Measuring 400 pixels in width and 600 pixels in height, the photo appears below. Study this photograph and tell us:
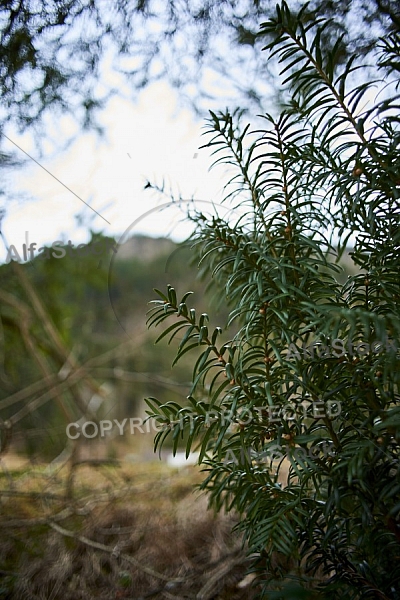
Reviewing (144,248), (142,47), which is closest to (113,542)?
(144,248)

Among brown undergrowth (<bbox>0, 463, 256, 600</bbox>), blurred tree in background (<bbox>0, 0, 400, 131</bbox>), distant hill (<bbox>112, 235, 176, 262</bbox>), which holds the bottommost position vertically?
brown undergrowth (<bbox>0, 463, 256, 600</bbox>)

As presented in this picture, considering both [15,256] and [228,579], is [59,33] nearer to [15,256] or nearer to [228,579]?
[15,256]

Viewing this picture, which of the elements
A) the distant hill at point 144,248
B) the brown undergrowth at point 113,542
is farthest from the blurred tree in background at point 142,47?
the brown undergrowth at point 113,542

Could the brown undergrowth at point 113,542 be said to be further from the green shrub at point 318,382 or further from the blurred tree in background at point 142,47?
the blurred tree in background at point 142,47

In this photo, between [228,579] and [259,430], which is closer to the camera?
[259,430]

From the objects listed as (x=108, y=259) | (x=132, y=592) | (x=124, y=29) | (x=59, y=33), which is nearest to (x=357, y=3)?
(x=124, y=29)

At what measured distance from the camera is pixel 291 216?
1.17 m

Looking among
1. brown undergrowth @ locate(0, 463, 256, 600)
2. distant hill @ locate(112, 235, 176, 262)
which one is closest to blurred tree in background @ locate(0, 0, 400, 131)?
distant hill @ locate(112, 235, 176, 262)

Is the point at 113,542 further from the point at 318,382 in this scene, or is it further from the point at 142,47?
the point at 142,47

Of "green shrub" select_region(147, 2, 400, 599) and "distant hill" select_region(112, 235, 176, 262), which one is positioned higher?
"distant hill" select_region(112, 235, 176, 262)

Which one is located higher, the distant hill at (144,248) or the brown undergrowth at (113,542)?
the distant hill at (144,248)

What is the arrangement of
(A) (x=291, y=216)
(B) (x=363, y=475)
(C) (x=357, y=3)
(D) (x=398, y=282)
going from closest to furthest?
(B) (x=363, y=475) → (D) (x=398, y=282) → (A) (x=291, y=216) → (C) (x=357, y=3)

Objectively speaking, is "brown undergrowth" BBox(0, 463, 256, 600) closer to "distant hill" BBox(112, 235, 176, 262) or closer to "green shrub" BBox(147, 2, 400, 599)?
"green shrub" BBox(147, 2, 400, 599)

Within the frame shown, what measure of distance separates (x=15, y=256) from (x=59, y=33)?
0.84m
